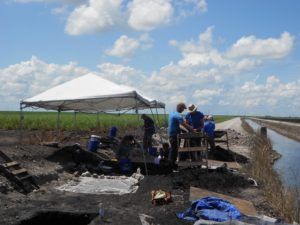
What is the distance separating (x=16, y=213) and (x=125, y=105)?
523 inches

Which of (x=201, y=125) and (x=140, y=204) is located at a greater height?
(x=201, y=125)

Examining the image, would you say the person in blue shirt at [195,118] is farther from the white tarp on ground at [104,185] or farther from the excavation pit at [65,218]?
the excavation pit at [65,218]

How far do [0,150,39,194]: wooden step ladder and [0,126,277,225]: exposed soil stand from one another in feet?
0.46

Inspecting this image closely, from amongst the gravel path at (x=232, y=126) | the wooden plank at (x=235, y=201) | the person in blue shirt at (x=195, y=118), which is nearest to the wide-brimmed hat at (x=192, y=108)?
the person in blue shirt at (x=195, y=118)

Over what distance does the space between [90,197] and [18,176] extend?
1952 mm

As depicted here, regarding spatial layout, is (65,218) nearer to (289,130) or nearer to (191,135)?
(191,135)

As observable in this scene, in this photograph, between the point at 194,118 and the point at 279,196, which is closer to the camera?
the point at 279,196

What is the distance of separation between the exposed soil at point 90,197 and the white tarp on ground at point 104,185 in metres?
0.27

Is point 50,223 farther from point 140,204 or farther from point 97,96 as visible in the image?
point 97,96

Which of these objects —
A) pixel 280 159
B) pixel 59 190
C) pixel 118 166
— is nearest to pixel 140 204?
pixel 59 190

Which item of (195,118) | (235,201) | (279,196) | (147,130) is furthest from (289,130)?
(235,201)

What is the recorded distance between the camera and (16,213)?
8.97 metres

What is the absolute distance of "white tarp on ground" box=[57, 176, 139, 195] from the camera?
11.7 meters

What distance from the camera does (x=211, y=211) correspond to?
28.6ft
